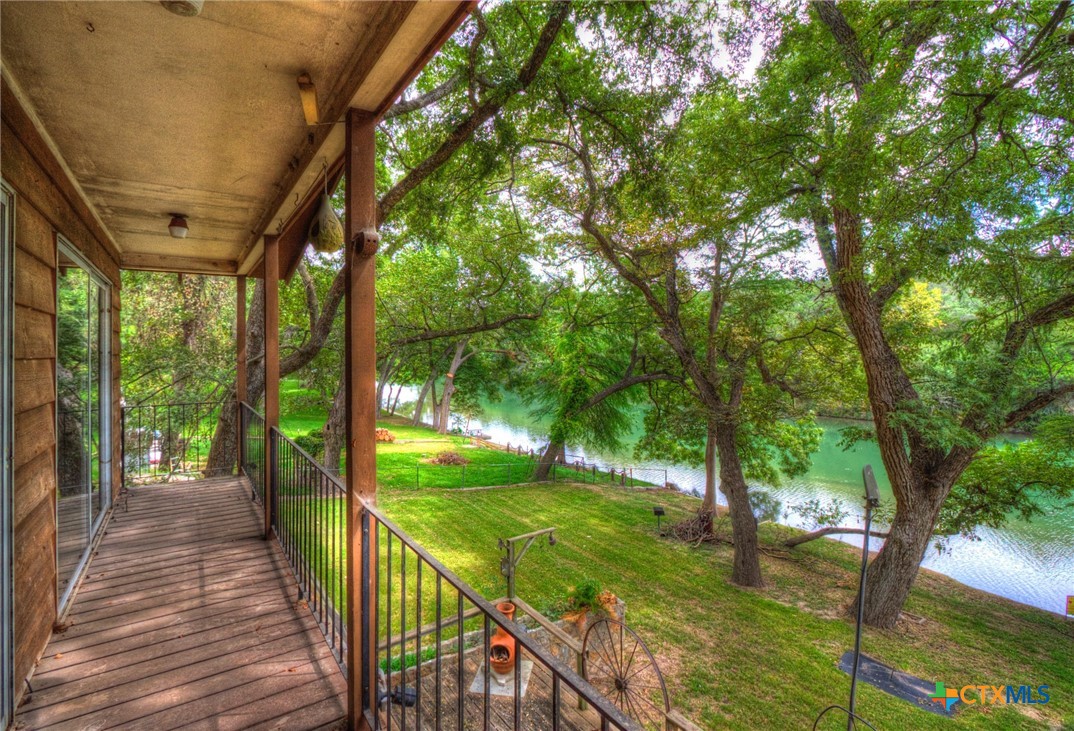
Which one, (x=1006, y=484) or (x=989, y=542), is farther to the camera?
(x=989, y=542)

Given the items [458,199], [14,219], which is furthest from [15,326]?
[458,199]

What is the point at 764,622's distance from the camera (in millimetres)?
6879

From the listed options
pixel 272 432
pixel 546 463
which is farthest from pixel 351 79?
pixel 546 463

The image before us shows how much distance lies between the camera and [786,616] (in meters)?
7.10

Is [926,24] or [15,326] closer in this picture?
[15,326]

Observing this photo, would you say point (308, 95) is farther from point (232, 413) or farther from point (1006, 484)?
point (1006, 484)

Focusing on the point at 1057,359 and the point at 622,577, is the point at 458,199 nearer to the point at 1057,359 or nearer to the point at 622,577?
the point at 622,577

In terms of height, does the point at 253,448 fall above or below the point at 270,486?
above

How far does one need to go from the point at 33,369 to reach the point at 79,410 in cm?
121

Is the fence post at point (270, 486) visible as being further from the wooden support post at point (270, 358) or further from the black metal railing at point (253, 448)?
the black metal railing at point (253, 448)

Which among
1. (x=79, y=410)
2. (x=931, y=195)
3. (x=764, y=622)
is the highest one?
(x=931, y=195)

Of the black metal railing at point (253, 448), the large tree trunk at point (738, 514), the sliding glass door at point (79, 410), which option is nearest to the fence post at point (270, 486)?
the black metal railing at point (253, 448)

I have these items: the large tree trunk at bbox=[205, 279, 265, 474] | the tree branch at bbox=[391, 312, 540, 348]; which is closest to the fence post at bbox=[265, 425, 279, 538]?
the large tree trunk at bbox=[205, 279, 265, 474]

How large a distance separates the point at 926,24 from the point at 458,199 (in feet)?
16.0
